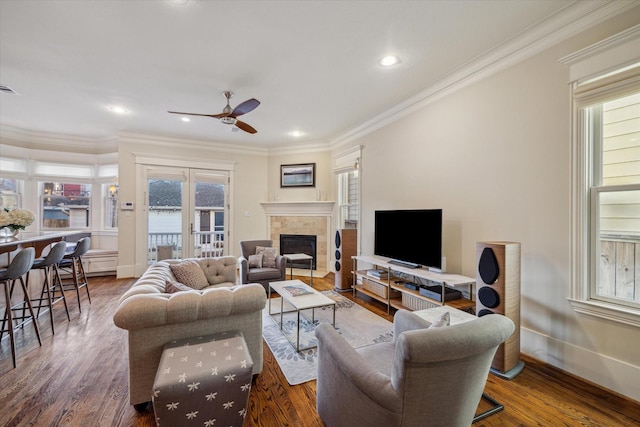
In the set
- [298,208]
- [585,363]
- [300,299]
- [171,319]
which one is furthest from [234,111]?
[585,363]

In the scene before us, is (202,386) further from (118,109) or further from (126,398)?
(118,109)

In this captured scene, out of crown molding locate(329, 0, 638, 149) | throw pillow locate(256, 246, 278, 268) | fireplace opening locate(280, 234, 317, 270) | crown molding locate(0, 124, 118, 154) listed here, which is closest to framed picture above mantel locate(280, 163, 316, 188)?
fireplace opening locate(280, 234, 317, 270)

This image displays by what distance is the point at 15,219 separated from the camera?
3.06 m

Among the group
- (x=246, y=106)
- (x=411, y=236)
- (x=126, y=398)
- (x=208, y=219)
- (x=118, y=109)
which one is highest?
(x=118, y=109)

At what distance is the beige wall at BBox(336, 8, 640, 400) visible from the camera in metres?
2.05

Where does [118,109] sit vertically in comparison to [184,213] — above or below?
above

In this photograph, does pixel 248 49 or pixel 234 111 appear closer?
pixel 248 49

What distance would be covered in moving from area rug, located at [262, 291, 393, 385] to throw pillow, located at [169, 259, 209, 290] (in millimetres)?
891

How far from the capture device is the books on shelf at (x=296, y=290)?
117 inches

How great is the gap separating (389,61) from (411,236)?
2.00 metres

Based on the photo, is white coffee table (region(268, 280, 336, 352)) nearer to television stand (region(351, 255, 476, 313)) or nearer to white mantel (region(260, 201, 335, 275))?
television stand (region(351, 255, 476, 313))

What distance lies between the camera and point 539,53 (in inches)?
93.1

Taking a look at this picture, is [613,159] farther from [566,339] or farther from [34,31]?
[34,31]

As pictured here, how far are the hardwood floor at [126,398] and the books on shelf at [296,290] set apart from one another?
0.59 metres
